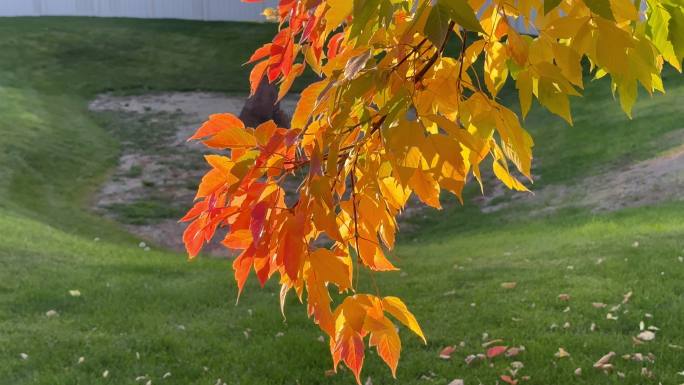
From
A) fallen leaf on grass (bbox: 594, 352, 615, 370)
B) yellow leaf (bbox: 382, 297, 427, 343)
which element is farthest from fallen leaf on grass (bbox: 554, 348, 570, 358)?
yellow leaf (bbox: 382, 297, 427, 343)

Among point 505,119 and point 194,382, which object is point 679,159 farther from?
point 505,119

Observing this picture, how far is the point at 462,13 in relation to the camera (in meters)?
0.96

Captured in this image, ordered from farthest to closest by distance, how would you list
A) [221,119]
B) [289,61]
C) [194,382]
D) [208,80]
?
[208,80]
[194,382]
[289,61]
[221,119]

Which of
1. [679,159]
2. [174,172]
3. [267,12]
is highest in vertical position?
[267,12]

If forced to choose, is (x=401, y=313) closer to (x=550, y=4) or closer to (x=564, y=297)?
(x=550, y=4)

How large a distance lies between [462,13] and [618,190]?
8437 millimetres

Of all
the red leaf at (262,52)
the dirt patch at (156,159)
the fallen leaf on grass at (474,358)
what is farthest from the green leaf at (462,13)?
the dirt patch at (156,159)

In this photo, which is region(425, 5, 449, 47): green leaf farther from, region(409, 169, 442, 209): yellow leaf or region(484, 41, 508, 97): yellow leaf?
region(484, 41, 508, 97): yellow leaf

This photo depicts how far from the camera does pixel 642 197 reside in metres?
8.34

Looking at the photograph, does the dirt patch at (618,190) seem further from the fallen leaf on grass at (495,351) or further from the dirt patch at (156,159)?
the fallen leaf on grass at (495,351)

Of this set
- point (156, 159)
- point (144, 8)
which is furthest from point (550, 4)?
point (144, 8)

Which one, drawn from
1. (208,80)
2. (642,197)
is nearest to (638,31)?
(642,197)

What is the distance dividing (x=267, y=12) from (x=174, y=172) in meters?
3.66

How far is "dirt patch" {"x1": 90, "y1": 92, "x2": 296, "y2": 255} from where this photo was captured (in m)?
9.40
